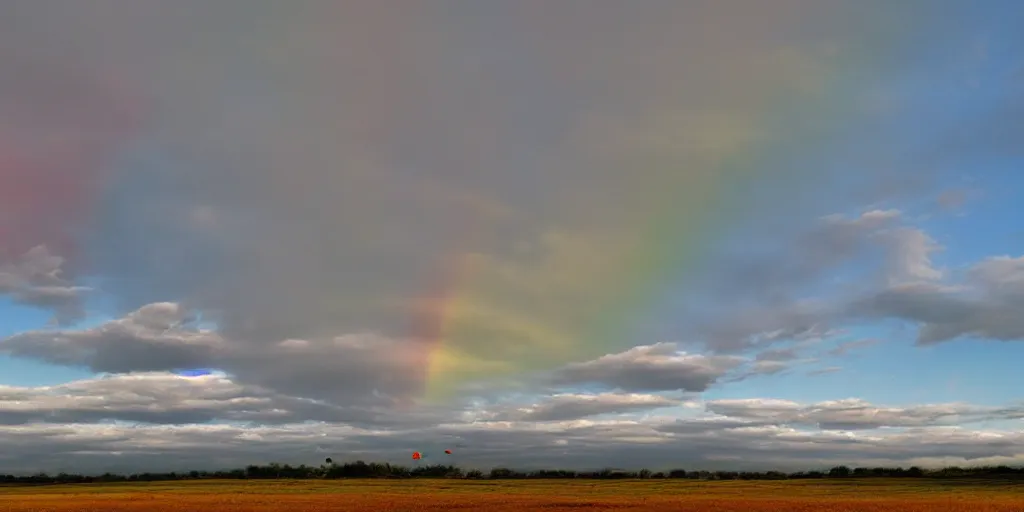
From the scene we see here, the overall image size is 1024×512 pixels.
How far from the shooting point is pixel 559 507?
290 feet

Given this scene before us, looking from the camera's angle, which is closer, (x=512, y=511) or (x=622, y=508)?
(x=512, y=511)

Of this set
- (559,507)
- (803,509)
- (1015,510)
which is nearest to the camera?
(1015,510)

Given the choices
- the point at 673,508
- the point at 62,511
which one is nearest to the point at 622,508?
the point at 673,508

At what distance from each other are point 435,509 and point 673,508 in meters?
25.7

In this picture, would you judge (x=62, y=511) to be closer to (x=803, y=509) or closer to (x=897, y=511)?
(x=803, y=509)

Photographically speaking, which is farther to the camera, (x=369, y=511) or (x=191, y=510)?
(x=191, y=510)

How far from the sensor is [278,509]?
283 feet

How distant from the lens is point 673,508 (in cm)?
8281

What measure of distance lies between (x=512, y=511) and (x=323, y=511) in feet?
66.0

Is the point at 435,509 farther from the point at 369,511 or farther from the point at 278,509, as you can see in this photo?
the point at 278,509

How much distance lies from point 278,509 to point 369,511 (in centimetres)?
1394

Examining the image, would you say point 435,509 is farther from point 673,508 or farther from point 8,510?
point 8,510

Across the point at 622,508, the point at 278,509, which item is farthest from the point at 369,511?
the point at 622,508

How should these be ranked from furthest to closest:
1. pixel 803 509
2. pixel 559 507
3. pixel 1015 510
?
1. pixel 559 507
2. pixel 803 509
3. pixel 1015 510
